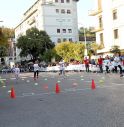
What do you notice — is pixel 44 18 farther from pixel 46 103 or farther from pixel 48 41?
pixel 46 103

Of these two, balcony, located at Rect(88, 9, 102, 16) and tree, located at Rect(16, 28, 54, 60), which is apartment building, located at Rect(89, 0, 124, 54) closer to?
balcony, located at Rect(88, 9, 102, 16)

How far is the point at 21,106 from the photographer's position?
1277 cm

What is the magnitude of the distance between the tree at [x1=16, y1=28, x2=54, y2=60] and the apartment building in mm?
28290

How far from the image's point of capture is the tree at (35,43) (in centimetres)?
9031

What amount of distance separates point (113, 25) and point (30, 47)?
126 feet

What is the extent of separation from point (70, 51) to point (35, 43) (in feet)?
67.3

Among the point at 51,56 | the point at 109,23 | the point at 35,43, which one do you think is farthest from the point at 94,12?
the point at 35,43

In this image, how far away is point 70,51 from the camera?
72.2 meters

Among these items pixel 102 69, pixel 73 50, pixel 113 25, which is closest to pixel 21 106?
pixel 102 69

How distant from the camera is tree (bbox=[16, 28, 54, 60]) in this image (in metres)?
Result: 90.3

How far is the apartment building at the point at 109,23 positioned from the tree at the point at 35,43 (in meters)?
28.3

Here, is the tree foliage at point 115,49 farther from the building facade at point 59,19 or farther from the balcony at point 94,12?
the building facade at point 59,19

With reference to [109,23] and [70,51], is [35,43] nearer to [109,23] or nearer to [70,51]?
[70,51]

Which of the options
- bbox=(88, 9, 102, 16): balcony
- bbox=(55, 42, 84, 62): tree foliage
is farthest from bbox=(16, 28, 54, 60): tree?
A: bbox=(88, 9, 102, 16): balcony
